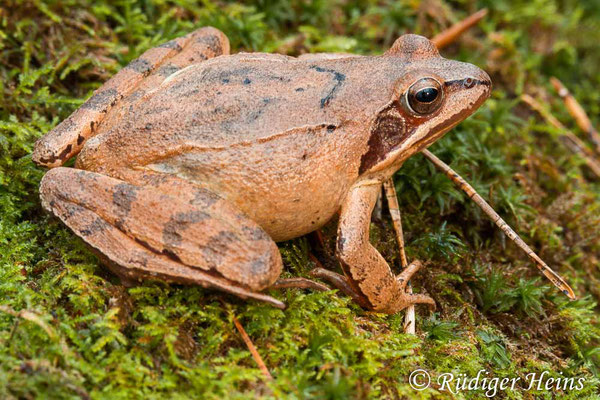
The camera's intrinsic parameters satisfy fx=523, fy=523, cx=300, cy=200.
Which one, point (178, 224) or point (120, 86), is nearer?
point (178, 224)

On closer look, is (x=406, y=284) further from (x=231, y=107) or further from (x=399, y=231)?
(x=231, y=107)

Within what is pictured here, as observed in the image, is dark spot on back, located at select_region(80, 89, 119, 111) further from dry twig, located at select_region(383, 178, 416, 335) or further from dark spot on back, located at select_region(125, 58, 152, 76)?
dry twig, located at select_region(383, 178, 416, 335)

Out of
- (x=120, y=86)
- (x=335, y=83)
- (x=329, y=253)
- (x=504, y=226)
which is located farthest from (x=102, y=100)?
(x=504, y=226)

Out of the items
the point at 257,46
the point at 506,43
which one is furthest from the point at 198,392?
the point at 506,43

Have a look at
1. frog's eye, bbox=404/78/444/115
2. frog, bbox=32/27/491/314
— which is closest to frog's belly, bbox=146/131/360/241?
frog, bbox=32/27/491/314

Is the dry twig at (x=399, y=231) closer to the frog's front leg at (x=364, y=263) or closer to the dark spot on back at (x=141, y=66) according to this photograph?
the frog's front leg at (x=364, y=263)

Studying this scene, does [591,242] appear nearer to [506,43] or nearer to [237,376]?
[506,43]
